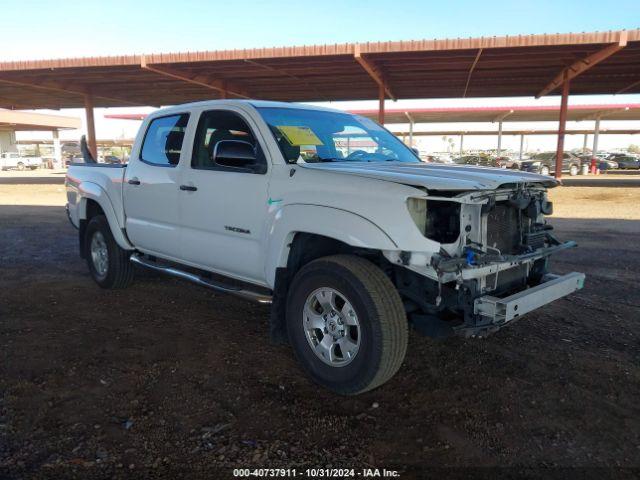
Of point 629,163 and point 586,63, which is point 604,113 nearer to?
point 629,163

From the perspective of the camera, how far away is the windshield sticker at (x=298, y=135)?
12.3 ft

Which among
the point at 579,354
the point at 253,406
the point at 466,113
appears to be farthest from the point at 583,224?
the point at 466,113

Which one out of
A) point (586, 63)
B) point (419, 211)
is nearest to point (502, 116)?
point (586, 63)

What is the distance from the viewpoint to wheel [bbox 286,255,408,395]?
9.53ft

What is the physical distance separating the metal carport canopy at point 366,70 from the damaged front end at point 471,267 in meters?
13.1

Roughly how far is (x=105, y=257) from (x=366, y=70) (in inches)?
539

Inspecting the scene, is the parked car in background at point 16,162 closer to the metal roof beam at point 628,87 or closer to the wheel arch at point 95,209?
the metal roof beam at point 628,87

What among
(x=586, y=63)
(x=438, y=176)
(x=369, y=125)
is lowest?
(x=438, y=176)

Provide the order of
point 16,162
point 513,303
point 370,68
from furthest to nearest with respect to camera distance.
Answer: point 16,162 < point 370,68 < point 513,303

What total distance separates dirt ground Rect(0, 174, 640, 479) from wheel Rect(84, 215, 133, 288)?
38 centimetres

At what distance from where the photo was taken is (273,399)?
10.3ft

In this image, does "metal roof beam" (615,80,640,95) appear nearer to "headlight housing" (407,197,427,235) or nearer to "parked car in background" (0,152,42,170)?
"headlight housing" (407,197,427,235)

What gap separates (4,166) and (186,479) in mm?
55905

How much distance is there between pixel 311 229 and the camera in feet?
10.5
